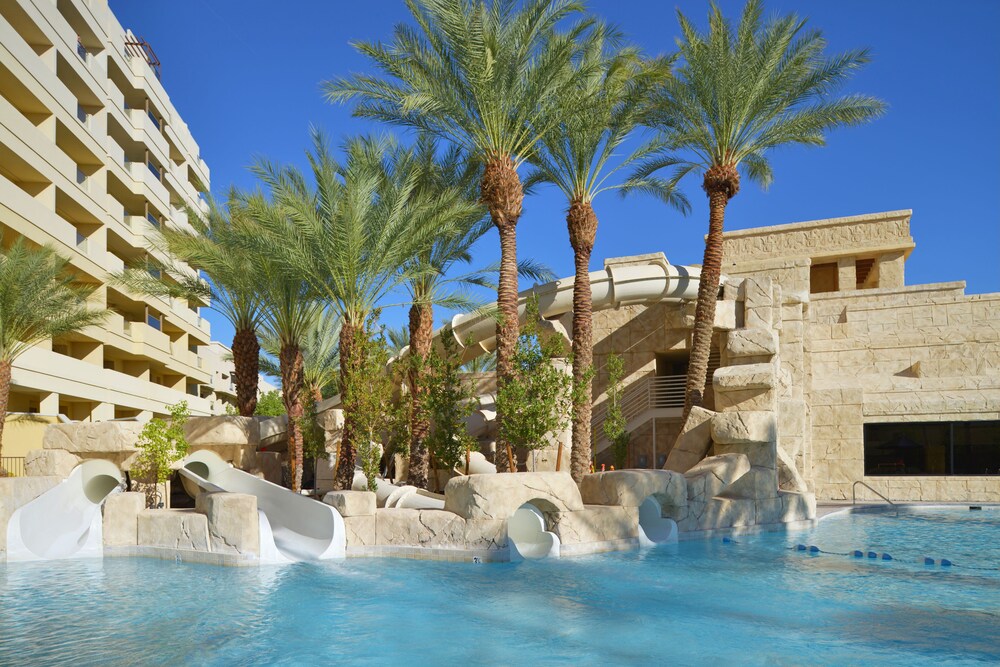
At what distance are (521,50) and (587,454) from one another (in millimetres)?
8044

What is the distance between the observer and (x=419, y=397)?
1716cm

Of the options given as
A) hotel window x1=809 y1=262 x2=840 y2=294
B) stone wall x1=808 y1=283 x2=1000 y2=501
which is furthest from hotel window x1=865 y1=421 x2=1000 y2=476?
hotel window x1=809 y1=262 x2=840 y2=294

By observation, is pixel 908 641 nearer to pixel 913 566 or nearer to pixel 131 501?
pixel 913 566

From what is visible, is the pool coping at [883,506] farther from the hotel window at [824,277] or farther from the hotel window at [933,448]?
the hotel window at [824,277]

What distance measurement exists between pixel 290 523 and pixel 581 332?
7273mm

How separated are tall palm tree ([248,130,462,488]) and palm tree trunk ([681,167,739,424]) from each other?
258 inches

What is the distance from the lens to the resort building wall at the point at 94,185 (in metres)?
25.4

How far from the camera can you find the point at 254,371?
20344mm

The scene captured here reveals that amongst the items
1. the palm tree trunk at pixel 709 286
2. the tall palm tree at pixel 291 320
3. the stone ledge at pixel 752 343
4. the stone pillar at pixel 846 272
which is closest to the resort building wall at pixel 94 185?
the tall palm tree at pixel 291 320

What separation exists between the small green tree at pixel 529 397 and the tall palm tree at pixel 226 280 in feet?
23.5

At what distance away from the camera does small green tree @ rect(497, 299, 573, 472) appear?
47.3 ft

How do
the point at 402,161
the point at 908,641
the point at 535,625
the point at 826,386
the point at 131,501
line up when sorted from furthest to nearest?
the point at 826,386 → the point at 402,161 → the point at 131,501 → the point at 535,625 → the point at 908,641

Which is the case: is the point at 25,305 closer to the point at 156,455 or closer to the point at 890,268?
the point at 156,455

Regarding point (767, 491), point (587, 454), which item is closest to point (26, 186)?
point (587, 454)
